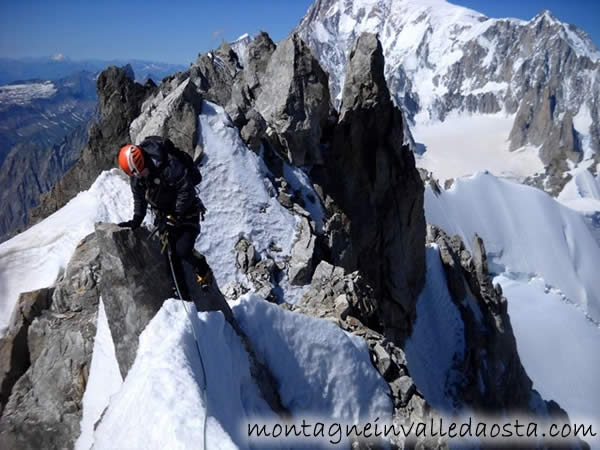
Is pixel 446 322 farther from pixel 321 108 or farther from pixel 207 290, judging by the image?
pixel 207 290

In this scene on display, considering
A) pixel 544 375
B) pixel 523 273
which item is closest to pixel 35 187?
pixel 523 273

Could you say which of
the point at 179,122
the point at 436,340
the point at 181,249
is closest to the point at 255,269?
the point at 179,122

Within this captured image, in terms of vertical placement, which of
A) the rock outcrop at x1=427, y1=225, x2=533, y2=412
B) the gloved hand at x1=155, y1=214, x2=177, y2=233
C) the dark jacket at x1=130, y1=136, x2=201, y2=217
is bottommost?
the rock outcrop at x1=427, y1=225, x2=533, y2=412

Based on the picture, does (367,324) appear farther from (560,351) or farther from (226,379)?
(560,351)

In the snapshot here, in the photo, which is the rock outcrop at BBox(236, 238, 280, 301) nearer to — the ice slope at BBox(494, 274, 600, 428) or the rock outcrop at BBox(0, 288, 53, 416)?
the rock outcrop at BBox(0, 288, 53, 416)

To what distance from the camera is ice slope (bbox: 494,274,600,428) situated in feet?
122

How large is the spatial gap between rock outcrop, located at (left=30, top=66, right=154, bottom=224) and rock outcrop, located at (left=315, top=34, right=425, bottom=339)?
1429cm

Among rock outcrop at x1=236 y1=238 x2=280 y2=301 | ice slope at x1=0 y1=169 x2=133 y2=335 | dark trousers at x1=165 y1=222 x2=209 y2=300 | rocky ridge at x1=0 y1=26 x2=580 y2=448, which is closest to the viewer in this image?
dark trousers at x1=165 y1=222 x2=209 y2=300

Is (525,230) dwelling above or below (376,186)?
below

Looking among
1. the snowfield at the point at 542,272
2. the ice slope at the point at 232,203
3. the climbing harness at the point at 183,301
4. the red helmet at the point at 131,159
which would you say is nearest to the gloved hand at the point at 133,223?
the climbing harness at the point at 183,301

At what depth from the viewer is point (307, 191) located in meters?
18.5

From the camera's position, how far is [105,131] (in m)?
30.5

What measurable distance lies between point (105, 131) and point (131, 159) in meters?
24.8

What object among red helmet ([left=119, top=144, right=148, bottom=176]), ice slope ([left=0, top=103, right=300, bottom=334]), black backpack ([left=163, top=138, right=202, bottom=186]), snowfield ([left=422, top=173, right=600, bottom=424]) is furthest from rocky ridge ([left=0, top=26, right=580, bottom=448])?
snowfield ([left=422, top=173, right=600, bottom=424])
